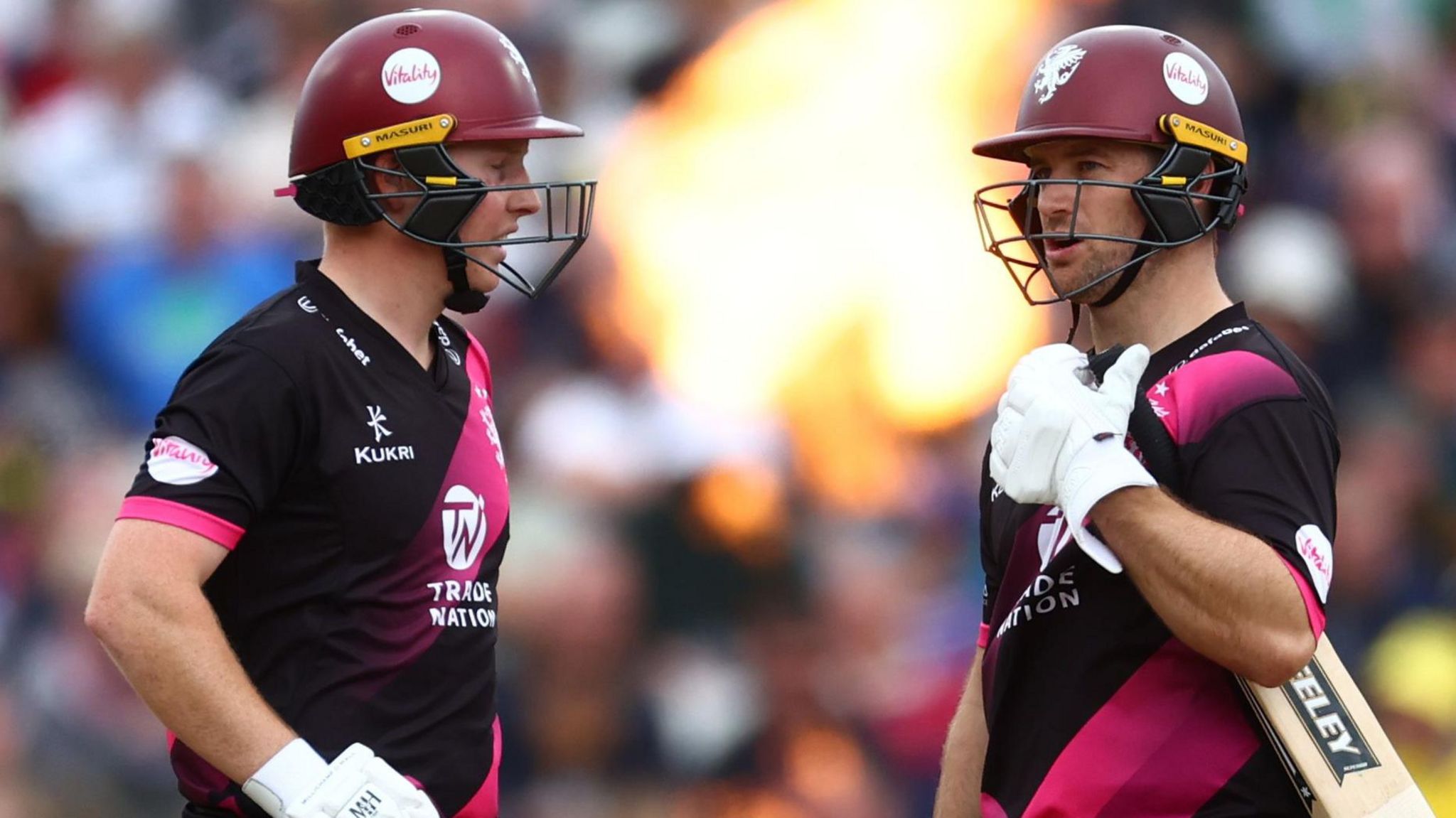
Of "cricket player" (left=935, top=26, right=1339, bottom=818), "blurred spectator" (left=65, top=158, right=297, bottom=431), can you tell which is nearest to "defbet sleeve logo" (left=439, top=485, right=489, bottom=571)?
"cricket player" (left=935, top=26, right=1339, bottom=818)

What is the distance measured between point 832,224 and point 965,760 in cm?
442

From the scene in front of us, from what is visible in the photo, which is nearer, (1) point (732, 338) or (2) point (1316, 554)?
(2) point (1316, 554)

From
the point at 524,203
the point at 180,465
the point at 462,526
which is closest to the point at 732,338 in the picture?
the point at 524,203

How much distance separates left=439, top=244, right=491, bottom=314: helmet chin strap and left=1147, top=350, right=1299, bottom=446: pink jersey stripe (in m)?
1.37

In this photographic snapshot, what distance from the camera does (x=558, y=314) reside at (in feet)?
23.8

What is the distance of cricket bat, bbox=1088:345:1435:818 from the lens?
324 centimetres

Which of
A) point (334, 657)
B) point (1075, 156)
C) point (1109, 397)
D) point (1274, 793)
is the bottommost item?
point (1274, 793)

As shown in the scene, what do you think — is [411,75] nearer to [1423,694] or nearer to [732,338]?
[732,338]

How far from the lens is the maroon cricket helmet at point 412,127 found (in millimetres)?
3697

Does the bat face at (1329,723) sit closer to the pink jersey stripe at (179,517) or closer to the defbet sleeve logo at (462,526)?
the defbet sleeve logo at (462,526)

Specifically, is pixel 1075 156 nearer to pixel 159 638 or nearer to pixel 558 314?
pixel 159 638

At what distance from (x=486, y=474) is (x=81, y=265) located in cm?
404

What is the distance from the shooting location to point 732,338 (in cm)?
773

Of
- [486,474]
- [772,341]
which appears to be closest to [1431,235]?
[772,341]
